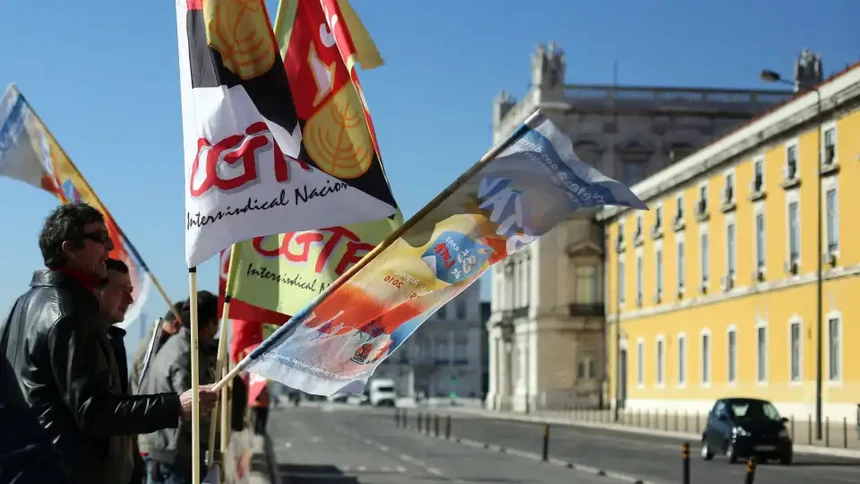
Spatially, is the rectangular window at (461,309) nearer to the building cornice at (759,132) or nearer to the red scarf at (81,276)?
the building cornice at (759,132)

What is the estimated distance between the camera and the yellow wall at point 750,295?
154 ft

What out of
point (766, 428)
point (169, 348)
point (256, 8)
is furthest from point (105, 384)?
point (766, 428)

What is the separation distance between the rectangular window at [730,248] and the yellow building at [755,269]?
0.26 feet

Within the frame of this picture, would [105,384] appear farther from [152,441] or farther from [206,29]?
[152,441]

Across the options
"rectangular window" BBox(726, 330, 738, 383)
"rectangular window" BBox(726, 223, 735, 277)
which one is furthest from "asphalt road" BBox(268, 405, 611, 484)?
"rectangular window" BBox(726, 223, 735, 277)

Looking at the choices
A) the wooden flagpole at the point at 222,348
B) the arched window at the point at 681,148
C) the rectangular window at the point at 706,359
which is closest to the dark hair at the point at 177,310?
the wooden flagpole at the point at 222,348

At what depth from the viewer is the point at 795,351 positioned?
51750 mm

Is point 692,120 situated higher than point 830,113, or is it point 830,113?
point 692,120

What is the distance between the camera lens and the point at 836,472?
27.5 metres

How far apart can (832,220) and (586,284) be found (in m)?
38.7

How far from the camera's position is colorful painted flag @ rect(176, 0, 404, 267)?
19.5 ft

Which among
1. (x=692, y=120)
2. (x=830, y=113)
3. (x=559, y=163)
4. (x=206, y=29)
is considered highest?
(x=692, y=120)

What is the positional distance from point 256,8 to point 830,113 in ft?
144

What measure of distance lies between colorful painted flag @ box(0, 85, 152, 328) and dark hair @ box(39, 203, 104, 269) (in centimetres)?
313
